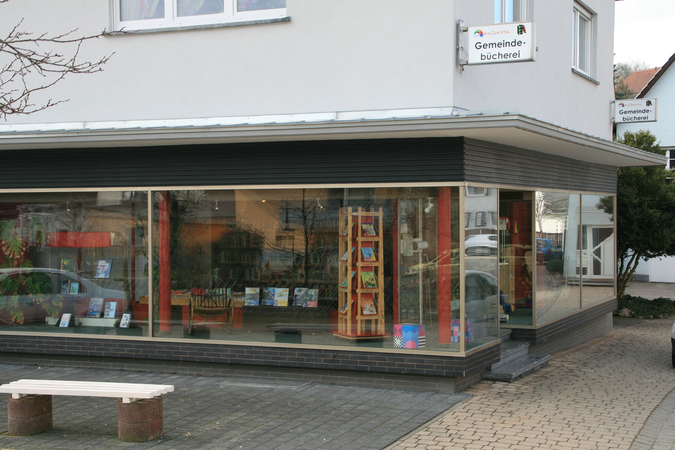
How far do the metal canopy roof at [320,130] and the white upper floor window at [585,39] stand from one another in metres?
3.39

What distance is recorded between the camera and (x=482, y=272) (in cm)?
849

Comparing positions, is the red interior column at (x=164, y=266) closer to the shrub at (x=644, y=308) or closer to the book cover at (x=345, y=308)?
the book cover at (x=345, y=308)

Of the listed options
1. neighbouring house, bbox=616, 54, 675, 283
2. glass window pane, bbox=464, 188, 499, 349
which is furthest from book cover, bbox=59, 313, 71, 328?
neighbouring house, bbox=616, 54, 675, 283

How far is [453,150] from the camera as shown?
7.84 meters

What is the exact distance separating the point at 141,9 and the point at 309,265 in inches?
166

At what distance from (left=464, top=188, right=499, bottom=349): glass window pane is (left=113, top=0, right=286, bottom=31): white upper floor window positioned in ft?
11.6

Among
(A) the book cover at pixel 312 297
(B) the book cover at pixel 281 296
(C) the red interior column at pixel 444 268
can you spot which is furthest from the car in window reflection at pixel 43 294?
(C) the red interior column at pixel 444 268

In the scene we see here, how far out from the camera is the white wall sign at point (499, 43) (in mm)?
7586

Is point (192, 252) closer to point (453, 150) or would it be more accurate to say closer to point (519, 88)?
point (453, 150)

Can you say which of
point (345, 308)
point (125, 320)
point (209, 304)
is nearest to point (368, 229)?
point (345, 308)

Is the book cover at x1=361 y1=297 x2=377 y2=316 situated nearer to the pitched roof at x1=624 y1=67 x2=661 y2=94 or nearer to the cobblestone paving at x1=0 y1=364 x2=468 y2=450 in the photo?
the cobblestone paving at x1=0 y1=364 x2=468 y2=450

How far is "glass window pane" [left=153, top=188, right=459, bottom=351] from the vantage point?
8.22 meters

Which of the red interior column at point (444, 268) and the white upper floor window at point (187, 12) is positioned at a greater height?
the white upper floor window at point (187, 12)

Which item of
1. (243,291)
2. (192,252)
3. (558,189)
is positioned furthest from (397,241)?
(558,189)
